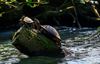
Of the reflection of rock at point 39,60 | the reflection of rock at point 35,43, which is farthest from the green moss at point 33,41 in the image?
the reflection of rock at point 39,60

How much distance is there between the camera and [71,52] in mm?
11039

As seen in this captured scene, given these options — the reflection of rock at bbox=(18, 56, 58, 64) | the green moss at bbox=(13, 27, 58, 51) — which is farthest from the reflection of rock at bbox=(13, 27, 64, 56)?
the reflection of rock at bbox=(18, 56, 58, 64)

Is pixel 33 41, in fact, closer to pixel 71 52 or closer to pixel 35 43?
pixel 35 43

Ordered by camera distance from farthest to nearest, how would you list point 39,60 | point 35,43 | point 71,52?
point 71,52 → point 35,43 → point 39,60

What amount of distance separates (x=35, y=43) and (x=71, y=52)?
146cm

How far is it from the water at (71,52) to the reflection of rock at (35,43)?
9.9 inches

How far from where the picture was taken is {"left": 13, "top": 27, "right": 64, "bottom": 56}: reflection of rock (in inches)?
404

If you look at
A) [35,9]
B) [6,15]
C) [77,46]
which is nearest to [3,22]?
[6,15]

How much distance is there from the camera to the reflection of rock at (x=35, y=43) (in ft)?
33.7

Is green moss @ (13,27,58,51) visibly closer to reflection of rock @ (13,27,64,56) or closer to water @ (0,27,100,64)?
reflection of rock @ (13,27,64,56)

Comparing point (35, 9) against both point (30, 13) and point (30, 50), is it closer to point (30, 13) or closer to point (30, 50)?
point (30, 13)

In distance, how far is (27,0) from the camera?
16.8m

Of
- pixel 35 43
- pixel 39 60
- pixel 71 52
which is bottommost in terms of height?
pixel 71 52

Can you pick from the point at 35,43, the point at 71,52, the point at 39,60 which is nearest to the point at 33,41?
the point at 35,43
